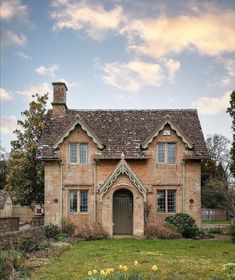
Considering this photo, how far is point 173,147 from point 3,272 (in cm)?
2139

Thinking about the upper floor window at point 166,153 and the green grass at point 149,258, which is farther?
the upper floor window at point 166,153

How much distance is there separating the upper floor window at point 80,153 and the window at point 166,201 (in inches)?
245

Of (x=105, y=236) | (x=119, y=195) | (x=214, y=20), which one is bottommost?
(x=105, y=236)

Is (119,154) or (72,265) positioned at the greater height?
(119,154)

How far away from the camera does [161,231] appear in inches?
1190

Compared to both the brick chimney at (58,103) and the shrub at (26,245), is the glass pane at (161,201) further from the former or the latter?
the shrub at (26,245)

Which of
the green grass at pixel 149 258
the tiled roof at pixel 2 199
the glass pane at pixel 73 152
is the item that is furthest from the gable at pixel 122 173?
the tiled roof at pixel 2 199

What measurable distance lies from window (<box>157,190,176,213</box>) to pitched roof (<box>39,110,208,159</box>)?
316 centimetres

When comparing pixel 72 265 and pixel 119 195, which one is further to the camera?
pixel 119 195

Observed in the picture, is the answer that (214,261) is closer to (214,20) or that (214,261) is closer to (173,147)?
(214,20)

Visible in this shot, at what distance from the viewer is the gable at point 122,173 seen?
105 feet

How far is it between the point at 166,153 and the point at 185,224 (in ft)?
18.8

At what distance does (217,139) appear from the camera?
8362 centimetres

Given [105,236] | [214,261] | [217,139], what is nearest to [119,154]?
[105,236]
